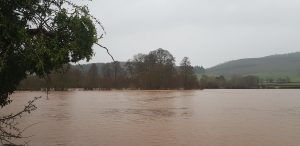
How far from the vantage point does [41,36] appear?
7273 mm

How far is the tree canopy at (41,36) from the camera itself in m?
6.89

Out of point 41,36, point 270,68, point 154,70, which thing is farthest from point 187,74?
point 41,36

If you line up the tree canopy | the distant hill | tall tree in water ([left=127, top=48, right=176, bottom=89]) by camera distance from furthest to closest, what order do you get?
1. the distant hill
2. tall tree in water ([left=127, top=48, right=176, bottom=89])
3. the tree canopy

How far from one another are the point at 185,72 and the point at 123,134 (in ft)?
285

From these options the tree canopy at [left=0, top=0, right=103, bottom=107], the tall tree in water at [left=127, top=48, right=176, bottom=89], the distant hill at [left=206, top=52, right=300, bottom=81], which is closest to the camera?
the tree canopy at [left=0, top=0, right=103, bottom=107]

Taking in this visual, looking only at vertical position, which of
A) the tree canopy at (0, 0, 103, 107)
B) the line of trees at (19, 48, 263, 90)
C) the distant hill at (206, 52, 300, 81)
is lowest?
the tree canopy at (0, 0, 103, 107)

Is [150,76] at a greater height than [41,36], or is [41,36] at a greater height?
[150,76]

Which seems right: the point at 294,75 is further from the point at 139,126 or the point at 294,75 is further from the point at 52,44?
the point at 52,44

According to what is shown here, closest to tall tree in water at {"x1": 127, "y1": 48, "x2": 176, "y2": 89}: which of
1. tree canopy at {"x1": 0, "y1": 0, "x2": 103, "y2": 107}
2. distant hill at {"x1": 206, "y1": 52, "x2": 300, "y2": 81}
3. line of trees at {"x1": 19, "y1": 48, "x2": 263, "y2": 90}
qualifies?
line of trees at {"x1": 19, "y1": 48, "x2": 263, "y2": 90}

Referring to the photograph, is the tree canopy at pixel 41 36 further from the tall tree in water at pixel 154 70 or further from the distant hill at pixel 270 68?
the distant hill at pixel 270 68

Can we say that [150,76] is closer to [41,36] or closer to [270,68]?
[270,68]

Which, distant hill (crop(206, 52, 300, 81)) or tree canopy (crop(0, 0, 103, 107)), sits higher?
distant hill (crop(206, 52, 300, 81))

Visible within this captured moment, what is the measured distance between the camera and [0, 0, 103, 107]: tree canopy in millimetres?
6887

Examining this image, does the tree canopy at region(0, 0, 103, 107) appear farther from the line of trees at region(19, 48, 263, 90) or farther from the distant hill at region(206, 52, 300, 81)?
the distant hill at region(206, 52, 300, 81)
